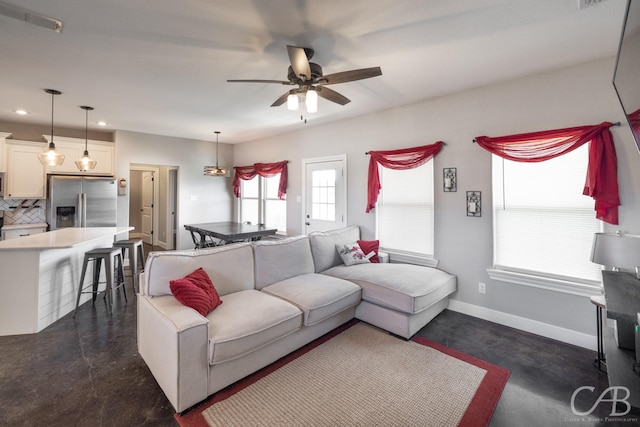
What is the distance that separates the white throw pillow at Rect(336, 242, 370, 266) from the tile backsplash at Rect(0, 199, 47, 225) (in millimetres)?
5513

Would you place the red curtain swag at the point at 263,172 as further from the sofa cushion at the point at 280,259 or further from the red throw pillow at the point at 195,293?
the red throw pillow at the point at 195,293

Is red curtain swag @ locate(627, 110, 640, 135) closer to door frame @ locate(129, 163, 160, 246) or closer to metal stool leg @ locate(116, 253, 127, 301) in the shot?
metal stool leg @ locate(116, 253, 127, 301)

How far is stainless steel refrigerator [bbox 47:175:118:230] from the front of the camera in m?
4.66

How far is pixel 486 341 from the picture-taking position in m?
2.73

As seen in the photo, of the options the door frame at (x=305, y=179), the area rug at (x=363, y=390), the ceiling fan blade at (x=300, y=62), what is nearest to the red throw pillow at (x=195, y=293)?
the area rug at (x=363, y=390)

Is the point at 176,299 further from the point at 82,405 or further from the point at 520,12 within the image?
the point at 520,12

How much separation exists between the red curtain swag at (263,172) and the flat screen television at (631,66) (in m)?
4.75

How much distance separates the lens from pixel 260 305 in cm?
230

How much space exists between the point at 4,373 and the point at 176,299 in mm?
1496

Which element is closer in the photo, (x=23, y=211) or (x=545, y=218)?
(x=545, y=218)

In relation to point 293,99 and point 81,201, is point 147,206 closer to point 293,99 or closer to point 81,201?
point 81,201

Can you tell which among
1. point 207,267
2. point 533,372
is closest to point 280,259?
point 207,267

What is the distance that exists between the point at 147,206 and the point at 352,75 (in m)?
7.85

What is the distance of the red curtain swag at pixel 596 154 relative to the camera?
7.98 feet
